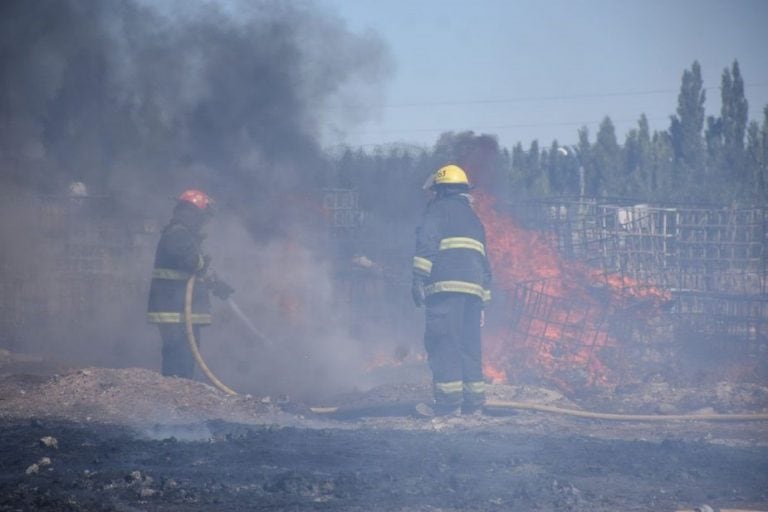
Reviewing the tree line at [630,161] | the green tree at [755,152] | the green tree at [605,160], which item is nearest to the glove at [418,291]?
the tree line at [630,161]

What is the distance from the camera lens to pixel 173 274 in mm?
10547

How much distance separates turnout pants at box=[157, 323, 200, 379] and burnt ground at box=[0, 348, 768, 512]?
97 centimetres

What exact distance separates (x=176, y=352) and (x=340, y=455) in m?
4.44

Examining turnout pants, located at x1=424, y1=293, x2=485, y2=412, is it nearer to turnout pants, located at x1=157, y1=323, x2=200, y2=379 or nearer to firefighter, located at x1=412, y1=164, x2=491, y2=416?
firefighter, located at x1=412, y1=164, x2=491, y2=416

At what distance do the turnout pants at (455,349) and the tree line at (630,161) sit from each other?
716 cm

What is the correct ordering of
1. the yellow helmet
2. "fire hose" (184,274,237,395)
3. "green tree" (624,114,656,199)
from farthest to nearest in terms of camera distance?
Answer: "green tree" (624,114,656,199)
"fire hose" (184,274,237,395)
the yellow helmet

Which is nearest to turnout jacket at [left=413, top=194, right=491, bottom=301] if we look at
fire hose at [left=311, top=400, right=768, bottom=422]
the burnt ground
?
fire hose at [left=311, top=400, right=768, bottom=422]

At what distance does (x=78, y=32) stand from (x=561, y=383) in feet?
37.3

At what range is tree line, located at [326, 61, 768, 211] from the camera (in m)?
17.0

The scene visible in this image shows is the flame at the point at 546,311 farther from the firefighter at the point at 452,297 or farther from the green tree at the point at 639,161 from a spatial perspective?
the green tree at the point at 639,161

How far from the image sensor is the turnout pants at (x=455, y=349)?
30.1 feet

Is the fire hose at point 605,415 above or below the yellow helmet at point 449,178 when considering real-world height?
below

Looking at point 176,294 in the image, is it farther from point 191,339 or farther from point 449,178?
point 449,178

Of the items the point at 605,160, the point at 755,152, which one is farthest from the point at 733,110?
the point at 605,160
